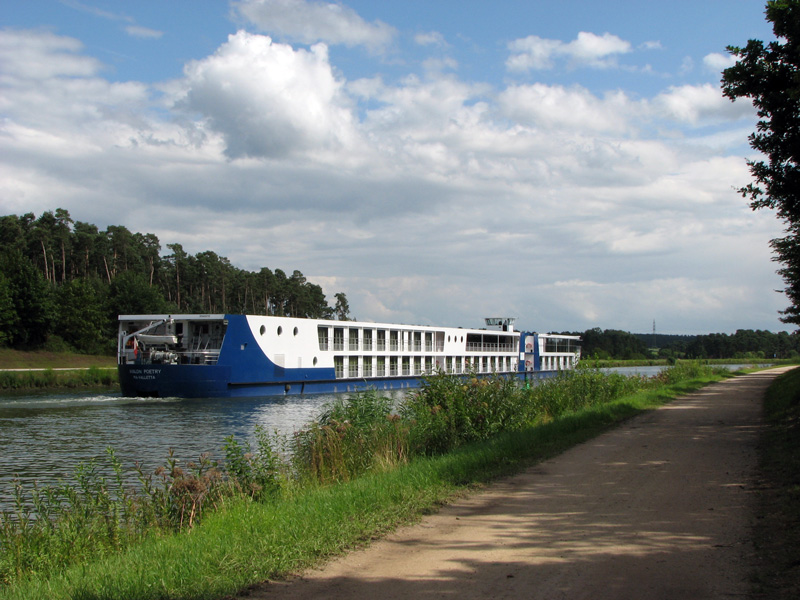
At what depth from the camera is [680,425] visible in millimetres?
17469

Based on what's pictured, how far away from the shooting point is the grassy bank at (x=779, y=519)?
5.59 meters

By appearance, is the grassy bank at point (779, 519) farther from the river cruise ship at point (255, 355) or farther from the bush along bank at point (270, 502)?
the river cruise ship at point (255, 355)

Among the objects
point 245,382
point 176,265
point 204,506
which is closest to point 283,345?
point 245,382

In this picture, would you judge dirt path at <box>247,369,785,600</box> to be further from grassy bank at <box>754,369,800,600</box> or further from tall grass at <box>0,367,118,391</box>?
tall grass at <box>0,367,118,391</box>

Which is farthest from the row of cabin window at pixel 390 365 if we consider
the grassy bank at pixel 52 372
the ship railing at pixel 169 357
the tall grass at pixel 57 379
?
the tall grass at pixel 57 379

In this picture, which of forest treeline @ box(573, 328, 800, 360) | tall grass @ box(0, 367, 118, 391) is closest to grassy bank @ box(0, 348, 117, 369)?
tall grass @ box(0, 367, 118, 391)

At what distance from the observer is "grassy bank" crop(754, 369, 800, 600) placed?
18.3 ft

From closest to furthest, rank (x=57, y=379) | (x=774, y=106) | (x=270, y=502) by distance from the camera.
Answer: (x=270, y=502) → (x=774, y=106) → (x=57, y=379)

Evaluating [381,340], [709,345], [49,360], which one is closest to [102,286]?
[49,360]

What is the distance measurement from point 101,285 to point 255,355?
40573 mm

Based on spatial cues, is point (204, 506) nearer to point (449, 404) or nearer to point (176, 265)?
point (449, 404)

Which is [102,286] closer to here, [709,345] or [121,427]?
[121,427]

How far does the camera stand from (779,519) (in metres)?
7.53

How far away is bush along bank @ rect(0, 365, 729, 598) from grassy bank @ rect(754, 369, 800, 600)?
3581 mm
